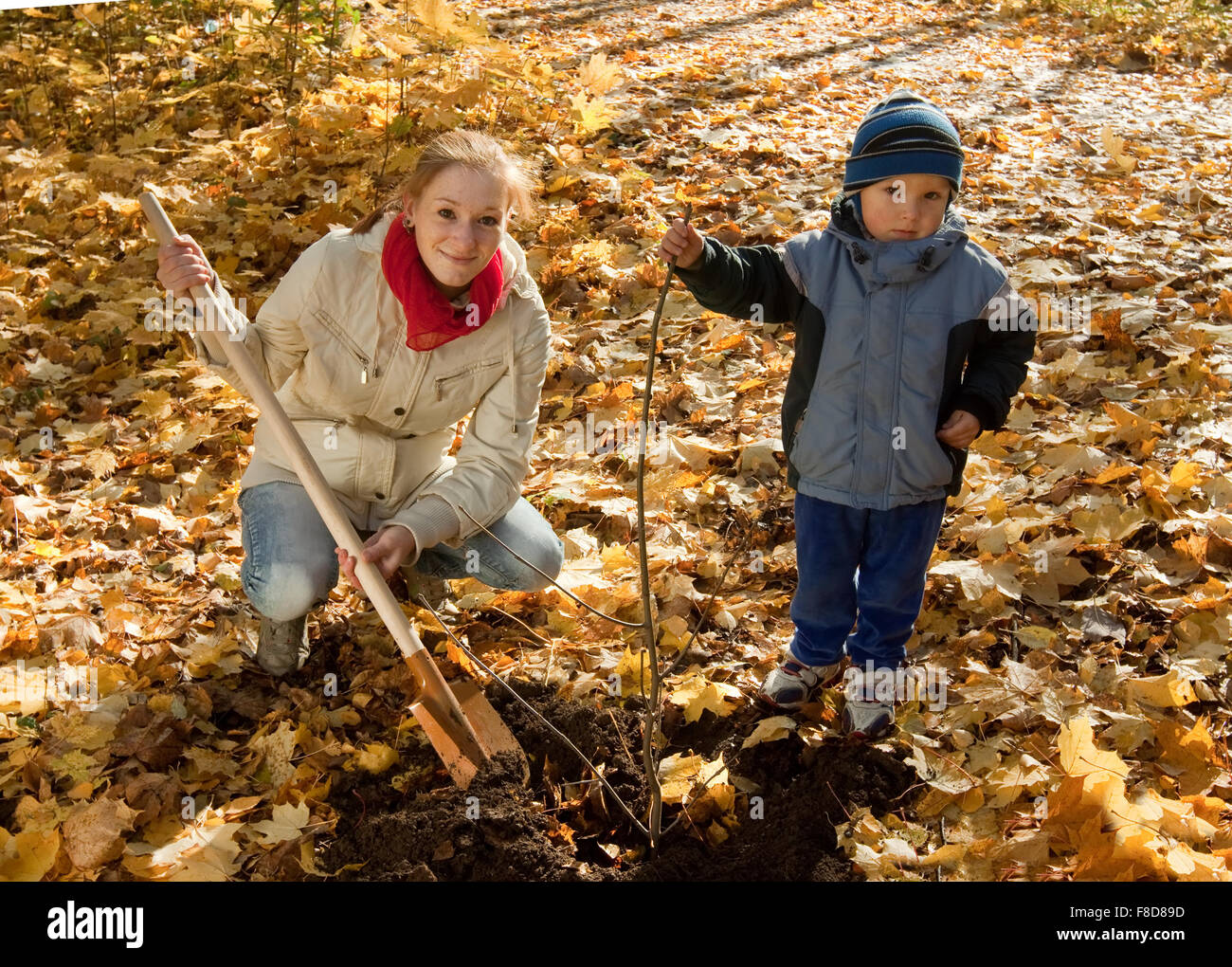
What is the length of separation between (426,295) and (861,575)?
1293 millimetres

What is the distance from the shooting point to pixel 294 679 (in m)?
2.96

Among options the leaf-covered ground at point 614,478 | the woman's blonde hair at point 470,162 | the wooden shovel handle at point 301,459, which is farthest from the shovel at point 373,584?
the woman's blonde hair at point 470,162

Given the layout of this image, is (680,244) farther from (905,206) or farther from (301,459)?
(301,459)

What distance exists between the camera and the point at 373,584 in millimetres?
2438

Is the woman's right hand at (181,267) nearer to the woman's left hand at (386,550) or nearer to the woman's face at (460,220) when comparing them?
the woman's face at (460,220)

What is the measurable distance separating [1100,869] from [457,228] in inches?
78.8

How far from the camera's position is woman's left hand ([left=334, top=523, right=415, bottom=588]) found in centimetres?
249

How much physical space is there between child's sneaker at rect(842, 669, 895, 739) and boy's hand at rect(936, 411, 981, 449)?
0.68 meters

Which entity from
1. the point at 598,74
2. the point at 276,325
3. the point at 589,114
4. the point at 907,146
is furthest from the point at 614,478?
the point at 598,74

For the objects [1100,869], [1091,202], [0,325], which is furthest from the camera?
[1091,202]

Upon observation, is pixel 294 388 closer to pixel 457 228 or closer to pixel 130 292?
pixel 457 228

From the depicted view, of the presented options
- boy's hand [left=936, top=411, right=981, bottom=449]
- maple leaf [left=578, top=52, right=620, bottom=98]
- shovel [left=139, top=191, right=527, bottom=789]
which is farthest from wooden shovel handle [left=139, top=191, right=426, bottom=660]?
maple leaf [left=578, top=52, right=620, bottom=98]
